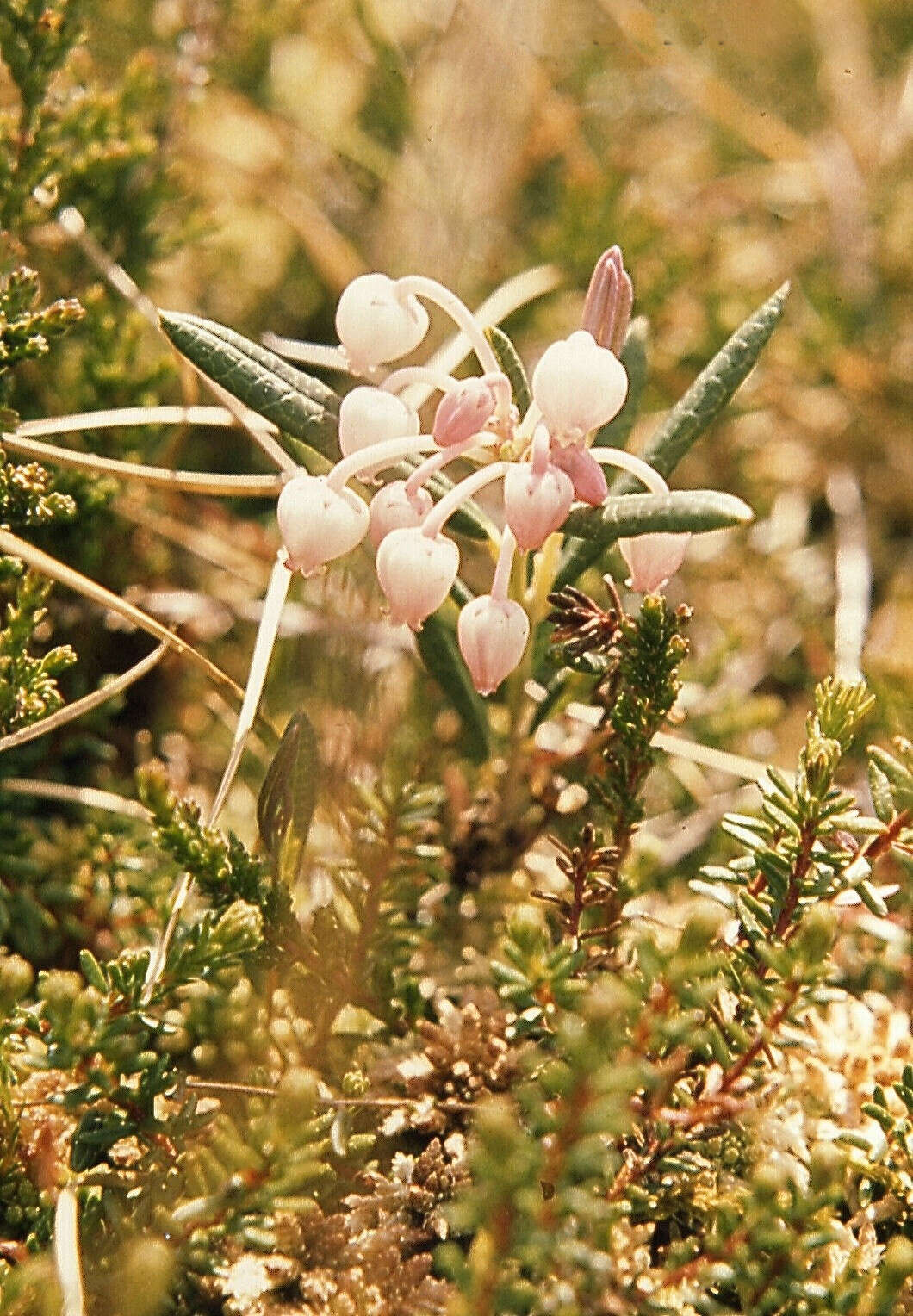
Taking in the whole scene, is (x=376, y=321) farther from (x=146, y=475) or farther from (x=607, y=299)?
(x=146, y=475)

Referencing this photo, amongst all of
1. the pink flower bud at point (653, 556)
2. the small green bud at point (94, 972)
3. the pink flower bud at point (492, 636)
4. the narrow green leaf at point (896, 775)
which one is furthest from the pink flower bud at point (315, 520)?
the narrow green leaf at point (896, 775)

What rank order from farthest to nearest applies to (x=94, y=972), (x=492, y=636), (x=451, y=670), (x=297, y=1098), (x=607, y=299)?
1. (x=451, y=670)
2. (x=607, y=299)
3. (x=492, y=636)
4. (x=94, y=972)
5. (x=297, y=1098)

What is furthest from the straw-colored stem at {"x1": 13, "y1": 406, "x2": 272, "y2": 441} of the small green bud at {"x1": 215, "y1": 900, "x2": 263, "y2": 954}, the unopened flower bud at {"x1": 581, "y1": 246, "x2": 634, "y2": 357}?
the small green bud at {"x1": 215, "y1": 900, "x2": 263, "y2": 954}

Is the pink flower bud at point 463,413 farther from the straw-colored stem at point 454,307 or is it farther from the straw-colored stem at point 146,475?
the straw-colored stem at point 146,475

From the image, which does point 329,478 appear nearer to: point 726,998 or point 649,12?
point 726,998

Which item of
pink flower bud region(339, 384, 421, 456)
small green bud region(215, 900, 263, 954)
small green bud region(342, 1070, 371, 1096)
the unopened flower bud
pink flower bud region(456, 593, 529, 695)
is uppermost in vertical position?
the unopened flower bud

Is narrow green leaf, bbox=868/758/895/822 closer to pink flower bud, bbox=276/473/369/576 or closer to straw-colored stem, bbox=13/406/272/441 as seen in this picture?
pink flower bud, bbox=276/473/369/576

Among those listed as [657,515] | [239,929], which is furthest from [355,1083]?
[657,515]
